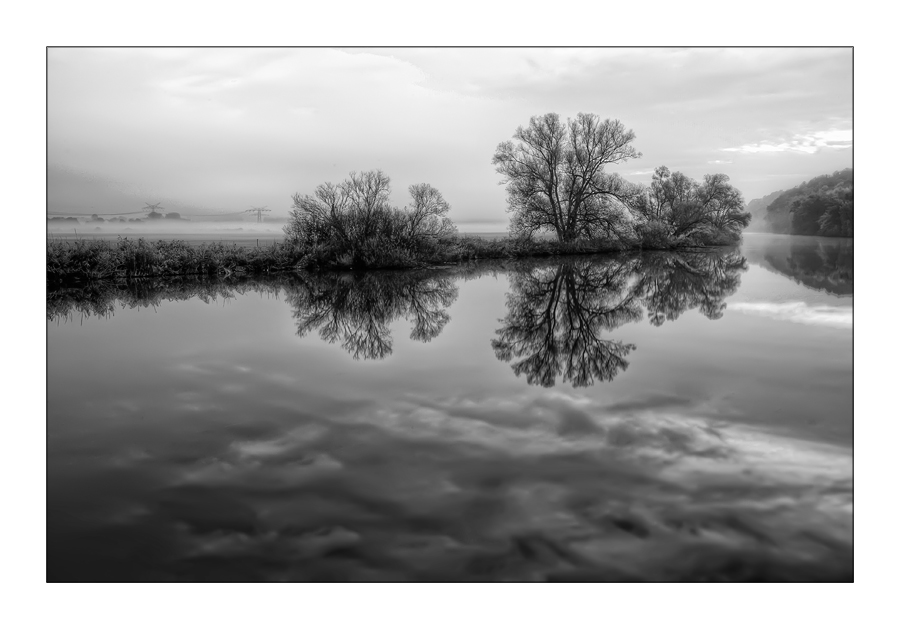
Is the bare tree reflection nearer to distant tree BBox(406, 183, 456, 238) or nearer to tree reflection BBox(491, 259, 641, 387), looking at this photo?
tree reflection BBox(491, 259, 641, 387)

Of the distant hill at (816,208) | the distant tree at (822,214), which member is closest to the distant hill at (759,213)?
the distant hill at (816,208)

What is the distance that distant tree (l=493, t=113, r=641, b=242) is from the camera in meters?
23.2

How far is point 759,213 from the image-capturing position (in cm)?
2416

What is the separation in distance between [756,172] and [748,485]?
64.5 feet

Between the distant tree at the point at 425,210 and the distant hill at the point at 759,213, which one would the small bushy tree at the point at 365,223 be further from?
the distant hill at the point at 759,213

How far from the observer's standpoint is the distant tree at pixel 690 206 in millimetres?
24984

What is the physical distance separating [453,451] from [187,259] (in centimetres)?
1345

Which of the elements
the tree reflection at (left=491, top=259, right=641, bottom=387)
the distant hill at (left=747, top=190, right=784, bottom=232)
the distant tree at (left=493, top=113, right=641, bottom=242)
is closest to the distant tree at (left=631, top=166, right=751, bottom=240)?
the distant hill at (left=747, top=190, right=784, bottom=232)

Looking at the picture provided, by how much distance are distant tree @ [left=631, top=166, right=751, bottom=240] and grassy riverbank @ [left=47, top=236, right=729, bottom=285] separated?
9408 mm

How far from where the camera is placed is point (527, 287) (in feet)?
40.4

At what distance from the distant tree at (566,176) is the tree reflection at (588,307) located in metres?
6.03


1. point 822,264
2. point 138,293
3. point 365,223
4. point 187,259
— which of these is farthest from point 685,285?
point 187,259
